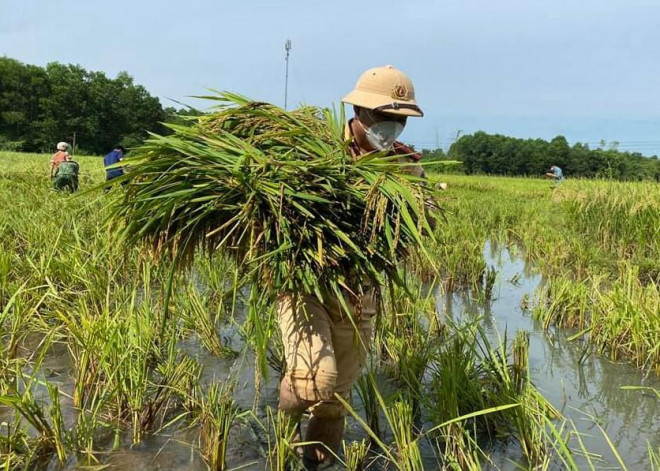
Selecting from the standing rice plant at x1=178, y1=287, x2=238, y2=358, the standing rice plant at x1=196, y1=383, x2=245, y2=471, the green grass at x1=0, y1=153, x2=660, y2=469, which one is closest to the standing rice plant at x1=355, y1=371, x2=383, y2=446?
the green grass at x1=0, y1=153, x2=660, y2=469

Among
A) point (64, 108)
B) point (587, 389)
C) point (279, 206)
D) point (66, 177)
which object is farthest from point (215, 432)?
point (64, 108)

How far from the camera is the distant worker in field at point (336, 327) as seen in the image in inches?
74.6

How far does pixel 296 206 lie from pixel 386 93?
0.72m

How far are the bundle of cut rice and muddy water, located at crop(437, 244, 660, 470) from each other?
1.35m

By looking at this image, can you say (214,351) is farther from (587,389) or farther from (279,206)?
(587,389)

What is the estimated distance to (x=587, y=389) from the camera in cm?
311

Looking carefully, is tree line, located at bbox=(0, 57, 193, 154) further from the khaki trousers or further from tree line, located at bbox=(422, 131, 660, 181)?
the khaki trousers

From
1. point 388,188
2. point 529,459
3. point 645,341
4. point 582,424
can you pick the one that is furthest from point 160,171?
point 645,341

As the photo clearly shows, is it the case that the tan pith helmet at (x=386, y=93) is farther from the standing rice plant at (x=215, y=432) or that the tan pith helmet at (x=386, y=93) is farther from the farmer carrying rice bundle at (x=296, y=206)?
the standing rice plant at (x=215, y=432)

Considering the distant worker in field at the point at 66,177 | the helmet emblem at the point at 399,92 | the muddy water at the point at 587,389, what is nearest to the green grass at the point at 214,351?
the muddy water at the point at 587,389

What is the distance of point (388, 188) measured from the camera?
1.71 m

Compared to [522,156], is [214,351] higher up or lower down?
lower down

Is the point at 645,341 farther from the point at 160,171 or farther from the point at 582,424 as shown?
the point at 160,171

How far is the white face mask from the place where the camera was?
2061mm
